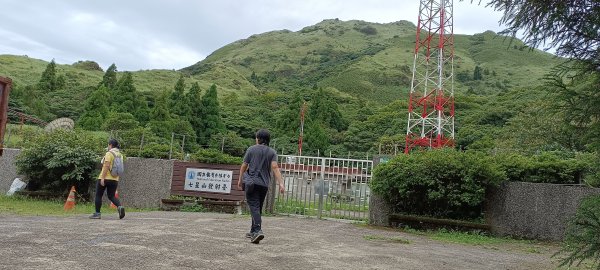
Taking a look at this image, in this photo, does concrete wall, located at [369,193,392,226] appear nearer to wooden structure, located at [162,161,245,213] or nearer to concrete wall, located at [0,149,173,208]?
wooden structure, located at [162,161,245,213]

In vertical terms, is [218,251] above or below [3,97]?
below

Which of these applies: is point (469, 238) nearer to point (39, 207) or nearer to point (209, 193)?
point (209, 193)

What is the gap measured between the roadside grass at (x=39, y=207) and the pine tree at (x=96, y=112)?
73.4 feet

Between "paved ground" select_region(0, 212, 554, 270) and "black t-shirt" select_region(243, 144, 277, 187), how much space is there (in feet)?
2.78

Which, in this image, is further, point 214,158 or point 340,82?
point 340,82

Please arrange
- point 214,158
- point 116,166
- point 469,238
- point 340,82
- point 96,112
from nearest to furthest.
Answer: point 116,166, point 469,238, point 214,158, point 96,112, point 340,82

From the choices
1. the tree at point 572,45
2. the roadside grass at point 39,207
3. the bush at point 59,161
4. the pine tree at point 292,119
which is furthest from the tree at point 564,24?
the pine tree at point 292,119

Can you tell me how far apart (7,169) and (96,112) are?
23044 mm

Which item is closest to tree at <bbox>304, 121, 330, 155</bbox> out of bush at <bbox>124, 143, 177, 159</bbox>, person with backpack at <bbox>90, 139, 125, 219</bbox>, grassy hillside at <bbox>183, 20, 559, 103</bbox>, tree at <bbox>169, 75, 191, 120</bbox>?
tree at <bbox>169, 75, 191, 120</bbox>

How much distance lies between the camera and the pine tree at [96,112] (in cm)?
3450

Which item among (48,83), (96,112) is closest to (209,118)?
(96,112)

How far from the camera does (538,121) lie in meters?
23.0

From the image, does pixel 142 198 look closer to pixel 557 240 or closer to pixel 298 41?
pixel 557 240

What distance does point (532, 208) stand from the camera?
10.2 meters
